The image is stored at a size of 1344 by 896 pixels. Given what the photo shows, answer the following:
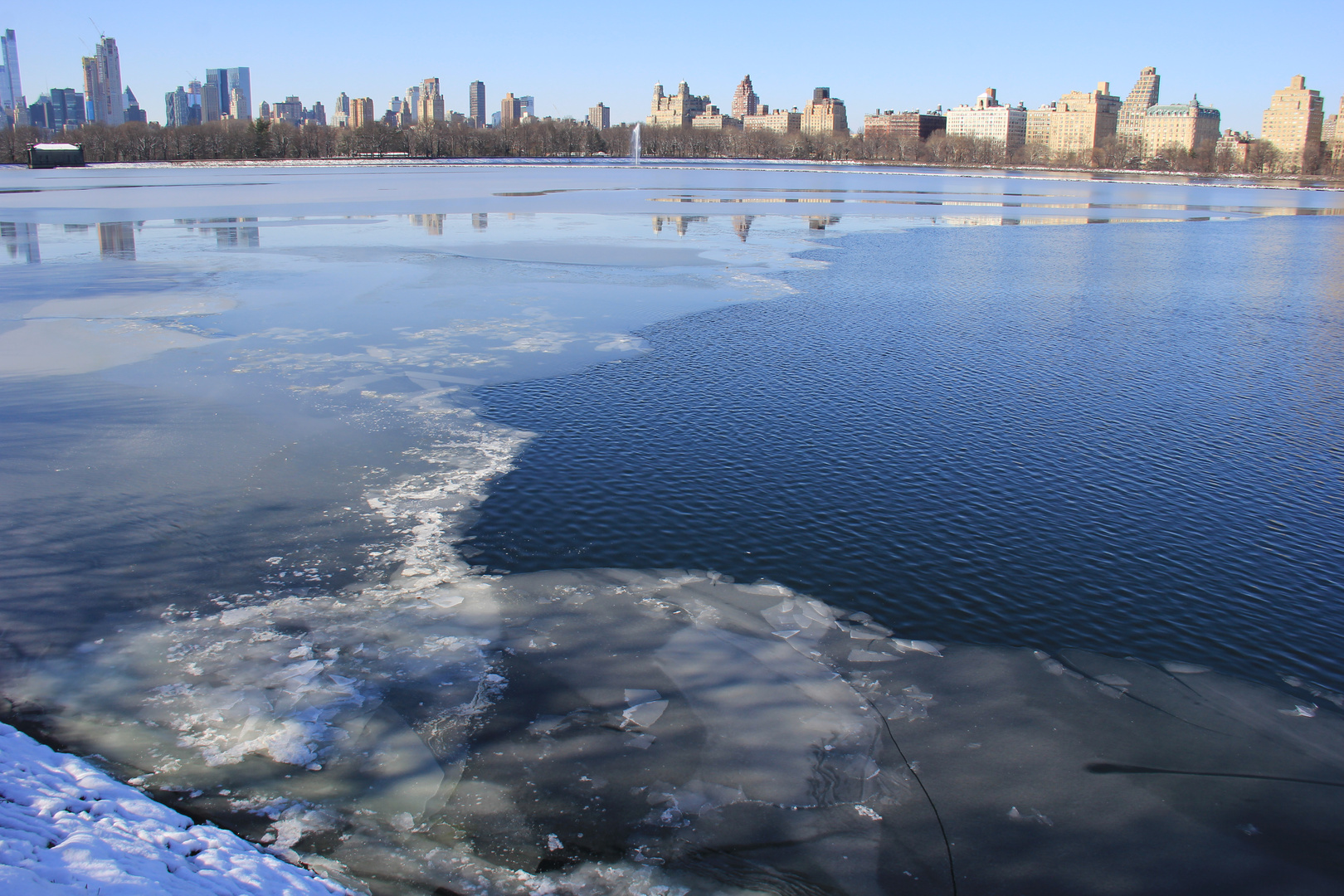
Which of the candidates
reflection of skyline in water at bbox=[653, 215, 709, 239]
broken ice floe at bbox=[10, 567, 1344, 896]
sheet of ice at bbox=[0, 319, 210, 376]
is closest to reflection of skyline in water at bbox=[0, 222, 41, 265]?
sheet of ice at bbox=[0, 319, 210, 376]

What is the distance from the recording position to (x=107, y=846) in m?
6.50

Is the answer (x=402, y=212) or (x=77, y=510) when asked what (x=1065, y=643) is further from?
(x=402, y=212)

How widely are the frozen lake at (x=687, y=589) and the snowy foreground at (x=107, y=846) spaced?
0.36 m

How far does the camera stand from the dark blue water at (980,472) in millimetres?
11195

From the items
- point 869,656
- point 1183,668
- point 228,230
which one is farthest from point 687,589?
point 228,230

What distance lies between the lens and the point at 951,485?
14617 millimetres

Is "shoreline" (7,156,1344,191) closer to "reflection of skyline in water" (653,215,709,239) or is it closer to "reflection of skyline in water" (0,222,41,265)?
"reflection of skyline in water" (0,222,41,265)

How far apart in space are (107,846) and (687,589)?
6.60 metres

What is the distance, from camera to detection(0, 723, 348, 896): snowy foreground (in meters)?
6.01

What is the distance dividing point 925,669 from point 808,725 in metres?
1.79

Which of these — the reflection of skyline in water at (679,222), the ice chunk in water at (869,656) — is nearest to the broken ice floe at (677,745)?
the ice chunk in water at (869,656)

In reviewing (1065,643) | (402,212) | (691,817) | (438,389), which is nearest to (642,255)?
(438,389)

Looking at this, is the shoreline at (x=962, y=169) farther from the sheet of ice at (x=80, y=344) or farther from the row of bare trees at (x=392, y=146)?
the sheet of ice at (x=80, y=344)

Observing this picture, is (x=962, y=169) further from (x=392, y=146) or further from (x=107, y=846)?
(x=107, y=846)
